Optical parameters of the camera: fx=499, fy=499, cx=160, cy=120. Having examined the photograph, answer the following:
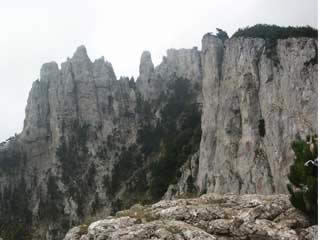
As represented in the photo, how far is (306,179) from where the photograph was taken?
19.9 metres

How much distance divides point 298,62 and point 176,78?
64770 mm

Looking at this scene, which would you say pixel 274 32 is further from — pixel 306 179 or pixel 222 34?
pixel 306 179

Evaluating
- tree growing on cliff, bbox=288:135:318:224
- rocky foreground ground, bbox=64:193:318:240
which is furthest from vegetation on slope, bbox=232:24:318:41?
rocky foreground ground, bbox=64:193:318:240

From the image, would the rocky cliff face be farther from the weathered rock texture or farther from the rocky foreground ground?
the rocky foreground ground

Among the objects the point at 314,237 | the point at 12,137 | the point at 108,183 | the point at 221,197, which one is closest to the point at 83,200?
the point at 108,183

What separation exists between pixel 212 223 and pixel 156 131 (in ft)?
305

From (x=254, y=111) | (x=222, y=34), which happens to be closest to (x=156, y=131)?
(x=222, y=34)

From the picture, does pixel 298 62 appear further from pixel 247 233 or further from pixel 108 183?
pixel 108 183

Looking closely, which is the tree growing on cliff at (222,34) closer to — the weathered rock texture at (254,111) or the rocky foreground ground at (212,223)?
the weathered rock texture at (254,111)

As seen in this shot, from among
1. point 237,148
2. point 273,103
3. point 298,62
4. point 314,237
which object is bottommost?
point 314,237

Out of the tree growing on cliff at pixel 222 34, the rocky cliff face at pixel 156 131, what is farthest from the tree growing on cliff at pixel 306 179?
the tree growing on cliff at pixel 222 34

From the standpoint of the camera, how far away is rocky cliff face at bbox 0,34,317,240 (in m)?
63.4

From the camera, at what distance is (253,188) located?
2470 inches

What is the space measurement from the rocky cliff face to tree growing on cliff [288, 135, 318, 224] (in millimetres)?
36081
